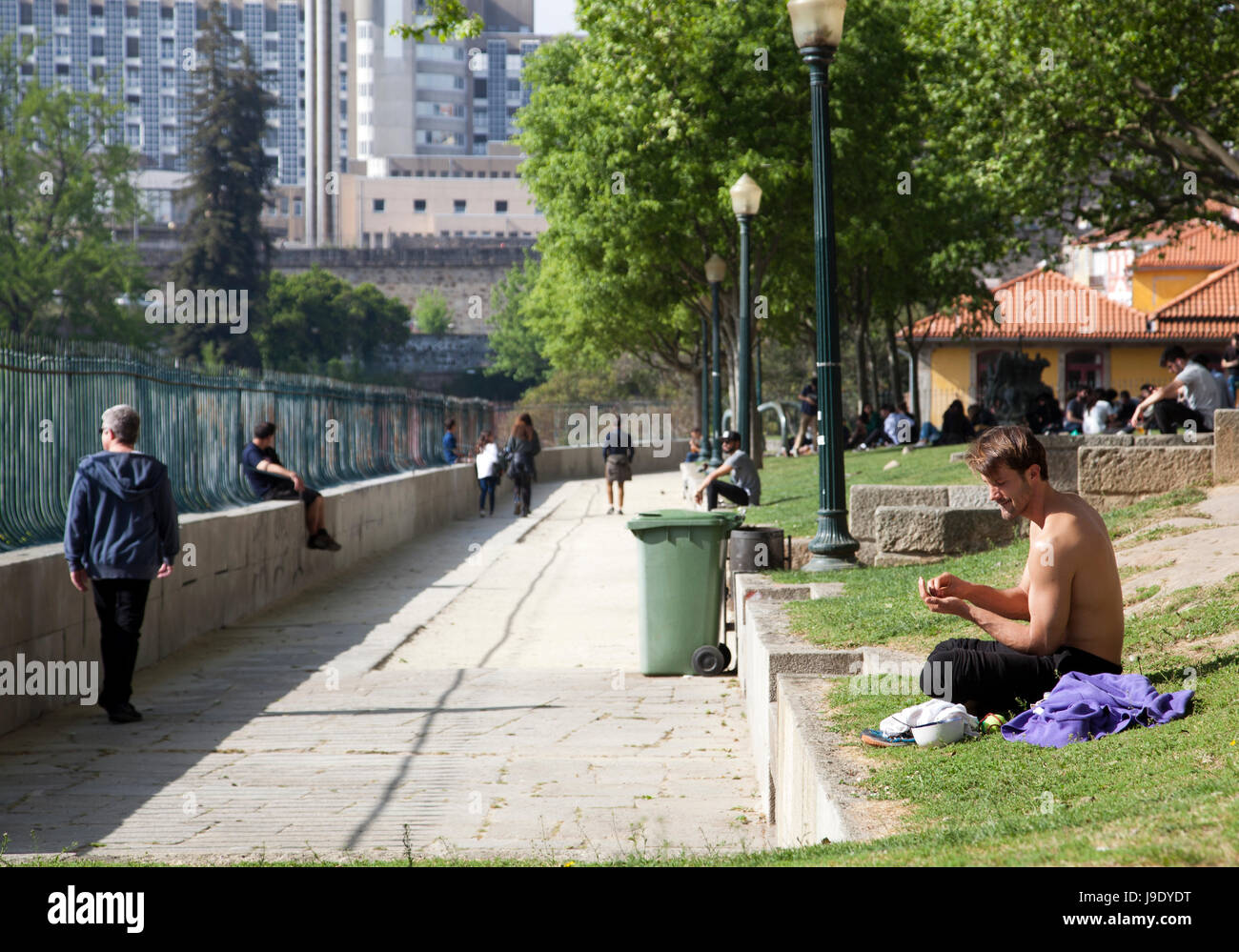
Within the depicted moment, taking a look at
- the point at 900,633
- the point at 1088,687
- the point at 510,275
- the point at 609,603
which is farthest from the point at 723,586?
the point at 510,275

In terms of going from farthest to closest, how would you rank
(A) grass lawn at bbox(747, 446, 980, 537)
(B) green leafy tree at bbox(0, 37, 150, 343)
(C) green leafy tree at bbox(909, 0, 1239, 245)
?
(B) green leafy tree at bbox(0, 37, 150, 343), (C) green leafy tree at bbox(909, 0, 1239, 245), (A) grass lawn at bbox(747, 446, 980, 537)

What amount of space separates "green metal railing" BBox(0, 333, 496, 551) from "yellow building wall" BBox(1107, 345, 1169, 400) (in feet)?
129

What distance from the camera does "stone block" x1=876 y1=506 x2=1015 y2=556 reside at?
11133mm

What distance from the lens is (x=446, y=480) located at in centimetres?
2712

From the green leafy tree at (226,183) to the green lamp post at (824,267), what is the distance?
232ft

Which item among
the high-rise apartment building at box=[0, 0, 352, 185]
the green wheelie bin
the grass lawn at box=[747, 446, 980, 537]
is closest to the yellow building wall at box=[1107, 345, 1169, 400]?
Answer: the grass lawn at box=[747, 446, 980, 537]

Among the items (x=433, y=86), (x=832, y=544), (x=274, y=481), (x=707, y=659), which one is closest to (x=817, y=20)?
(x=832, y=544)

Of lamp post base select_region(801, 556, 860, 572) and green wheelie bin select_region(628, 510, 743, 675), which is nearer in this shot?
green wheelie bin select_region(628, 510, 743, 675)

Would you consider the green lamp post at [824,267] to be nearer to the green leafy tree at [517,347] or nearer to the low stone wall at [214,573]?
the low stone wall at [214,573]

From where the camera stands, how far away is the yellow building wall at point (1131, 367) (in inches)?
2207

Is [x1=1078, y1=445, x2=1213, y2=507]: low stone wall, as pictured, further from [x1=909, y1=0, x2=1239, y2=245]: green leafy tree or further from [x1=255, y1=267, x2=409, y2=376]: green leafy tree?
[x1=255, y1=267, x2=409, y2=376]: green leafy tree

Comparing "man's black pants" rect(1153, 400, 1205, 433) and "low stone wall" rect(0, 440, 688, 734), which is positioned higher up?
"man's black pants" rect(1153, 400, 1205, 433)

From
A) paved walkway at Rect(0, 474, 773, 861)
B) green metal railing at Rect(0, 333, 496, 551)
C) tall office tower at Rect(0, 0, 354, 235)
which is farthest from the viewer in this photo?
tall office tower at Rect(0, 0, 354, 235)
